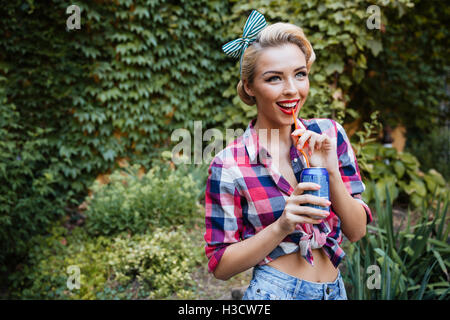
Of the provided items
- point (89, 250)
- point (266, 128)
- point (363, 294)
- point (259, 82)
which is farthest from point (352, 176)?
point (89, 250)

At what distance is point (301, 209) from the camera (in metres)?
1.09

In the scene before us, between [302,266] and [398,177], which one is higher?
[398,177]

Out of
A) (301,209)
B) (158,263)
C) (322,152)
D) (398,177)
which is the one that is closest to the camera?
(301,209)

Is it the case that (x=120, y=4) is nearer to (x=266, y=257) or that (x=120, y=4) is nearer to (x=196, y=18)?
(x=196, y=18)

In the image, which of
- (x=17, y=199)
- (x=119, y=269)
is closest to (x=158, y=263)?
(x=119, y=269)

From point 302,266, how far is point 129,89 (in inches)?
164

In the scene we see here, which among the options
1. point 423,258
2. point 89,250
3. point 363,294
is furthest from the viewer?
point 89,250

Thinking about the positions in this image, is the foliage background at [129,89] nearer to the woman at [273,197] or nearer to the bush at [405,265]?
the bush at [405,265]

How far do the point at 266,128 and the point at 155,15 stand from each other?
3.99 metres

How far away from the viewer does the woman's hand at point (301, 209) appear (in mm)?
1082

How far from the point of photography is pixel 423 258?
2691mm

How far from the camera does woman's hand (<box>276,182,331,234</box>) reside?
1082 mm

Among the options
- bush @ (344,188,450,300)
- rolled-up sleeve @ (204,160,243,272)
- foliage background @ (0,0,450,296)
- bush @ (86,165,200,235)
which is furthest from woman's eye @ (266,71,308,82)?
bush @ (86,165,200,235)

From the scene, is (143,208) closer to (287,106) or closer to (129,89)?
(129,89)
